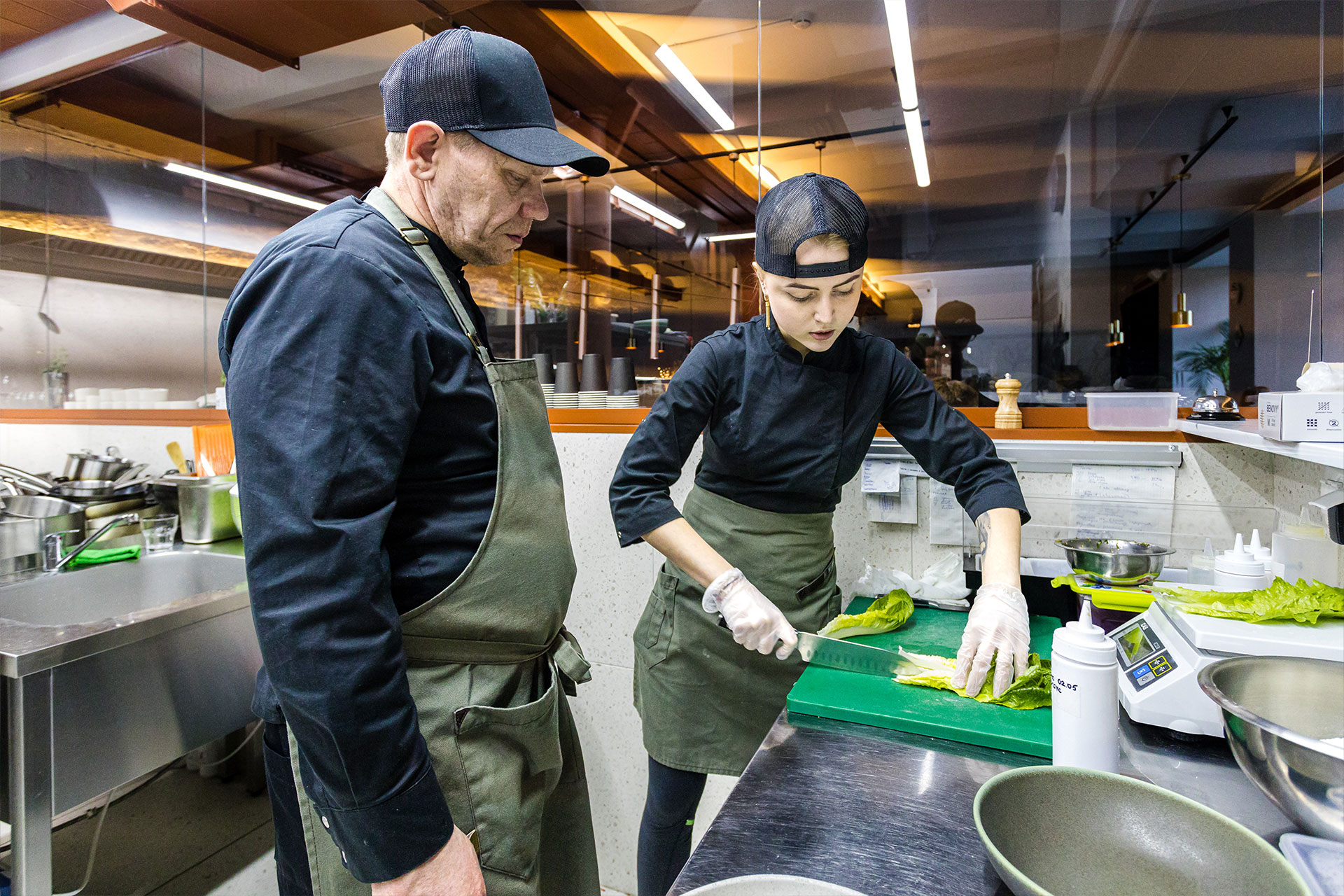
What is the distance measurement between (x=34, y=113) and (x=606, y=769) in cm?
499

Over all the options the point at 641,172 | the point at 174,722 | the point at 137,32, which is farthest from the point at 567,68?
the point at 174,722

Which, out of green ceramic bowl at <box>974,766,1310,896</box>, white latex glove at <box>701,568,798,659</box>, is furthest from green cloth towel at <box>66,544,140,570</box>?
green ceramic bowl at <box>974,766,1310,896</box>

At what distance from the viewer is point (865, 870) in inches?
29.0

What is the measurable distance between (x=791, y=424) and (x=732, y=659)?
537mm

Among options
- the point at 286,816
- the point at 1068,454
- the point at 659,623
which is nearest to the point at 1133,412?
the point at 1068,454

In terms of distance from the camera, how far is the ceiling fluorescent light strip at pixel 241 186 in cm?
436

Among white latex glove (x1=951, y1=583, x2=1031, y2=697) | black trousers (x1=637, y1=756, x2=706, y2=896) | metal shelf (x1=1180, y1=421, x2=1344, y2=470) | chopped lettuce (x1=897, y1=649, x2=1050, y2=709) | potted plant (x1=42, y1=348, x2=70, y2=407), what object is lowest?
black trousers (x1=637, y1=756, x2=706, y2=896)

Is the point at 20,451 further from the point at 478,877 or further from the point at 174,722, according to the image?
the point at 478,877

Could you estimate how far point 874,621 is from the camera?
1489 mm

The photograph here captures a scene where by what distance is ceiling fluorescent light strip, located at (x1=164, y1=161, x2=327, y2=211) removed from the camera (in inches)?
172

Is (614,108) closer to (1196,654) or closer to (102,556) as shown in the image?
(102,556)

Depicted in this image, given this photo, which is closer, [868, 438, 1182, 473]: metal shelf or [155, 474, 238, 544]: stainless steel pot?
[868, 438, 1182, 473]: metal shelf

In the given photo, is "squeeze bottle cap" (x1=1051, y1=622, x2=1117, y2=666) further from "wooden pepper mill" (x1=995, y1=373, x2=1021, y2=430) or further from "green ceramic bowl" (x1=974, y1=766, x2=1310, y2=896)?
"wooden pepper mill" (x1=995, y1=373, x2=1021, y2=430)

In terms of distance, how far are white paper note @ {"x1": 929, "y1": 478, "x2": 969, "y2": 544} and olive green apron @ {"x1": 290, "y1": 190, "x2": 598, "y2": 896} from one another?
1.20 meters
